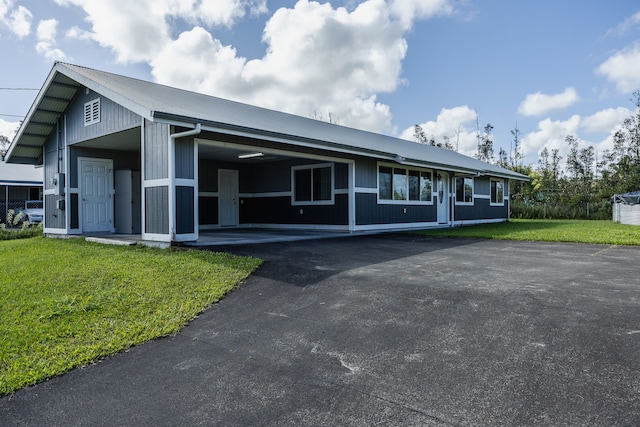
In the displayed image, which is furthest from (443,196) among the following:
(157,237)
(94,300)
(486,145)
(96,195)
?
(486,145)

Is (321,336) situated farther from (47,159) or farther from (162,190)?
(47,159)

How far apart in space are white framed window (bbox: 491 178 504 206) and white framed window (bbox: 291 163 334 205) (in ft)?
37.3

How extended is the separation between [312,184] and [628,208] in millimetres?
13572

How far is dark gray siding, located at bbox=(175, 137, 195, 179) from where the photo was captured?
8695 millimetres

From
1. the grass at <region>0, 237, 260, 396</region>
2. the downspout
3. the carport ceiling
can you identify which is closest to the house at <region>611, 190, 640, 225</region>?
the carport ceiling

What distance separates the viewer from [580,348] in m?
3.37

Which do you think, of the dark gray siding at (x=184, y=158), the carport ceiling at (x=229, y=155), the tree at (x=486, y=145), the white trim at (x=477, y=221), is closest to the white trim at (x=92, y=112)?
the carport ceiling at (x=229, y=155)

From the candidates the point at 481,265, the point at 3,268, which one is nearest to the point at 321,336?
the point at 481,265

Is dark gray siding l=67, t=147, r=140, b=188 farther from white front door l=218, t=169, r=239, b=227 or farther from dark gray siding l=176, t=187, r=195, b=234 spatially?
dark gray siding l=176, t=187, r=195, b=234

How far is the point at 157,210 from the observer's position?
890cm

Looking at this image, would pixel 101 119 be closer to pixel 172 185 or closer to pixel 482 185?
pixel 172 185

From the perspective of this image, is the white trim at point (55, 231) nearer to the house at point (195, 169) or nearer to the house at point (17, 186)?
the house at point (195, 169)

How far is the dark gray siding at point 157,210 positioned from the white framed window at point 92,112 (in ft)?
10.4

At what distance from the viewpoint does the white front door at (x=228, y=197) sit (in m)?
15.4
